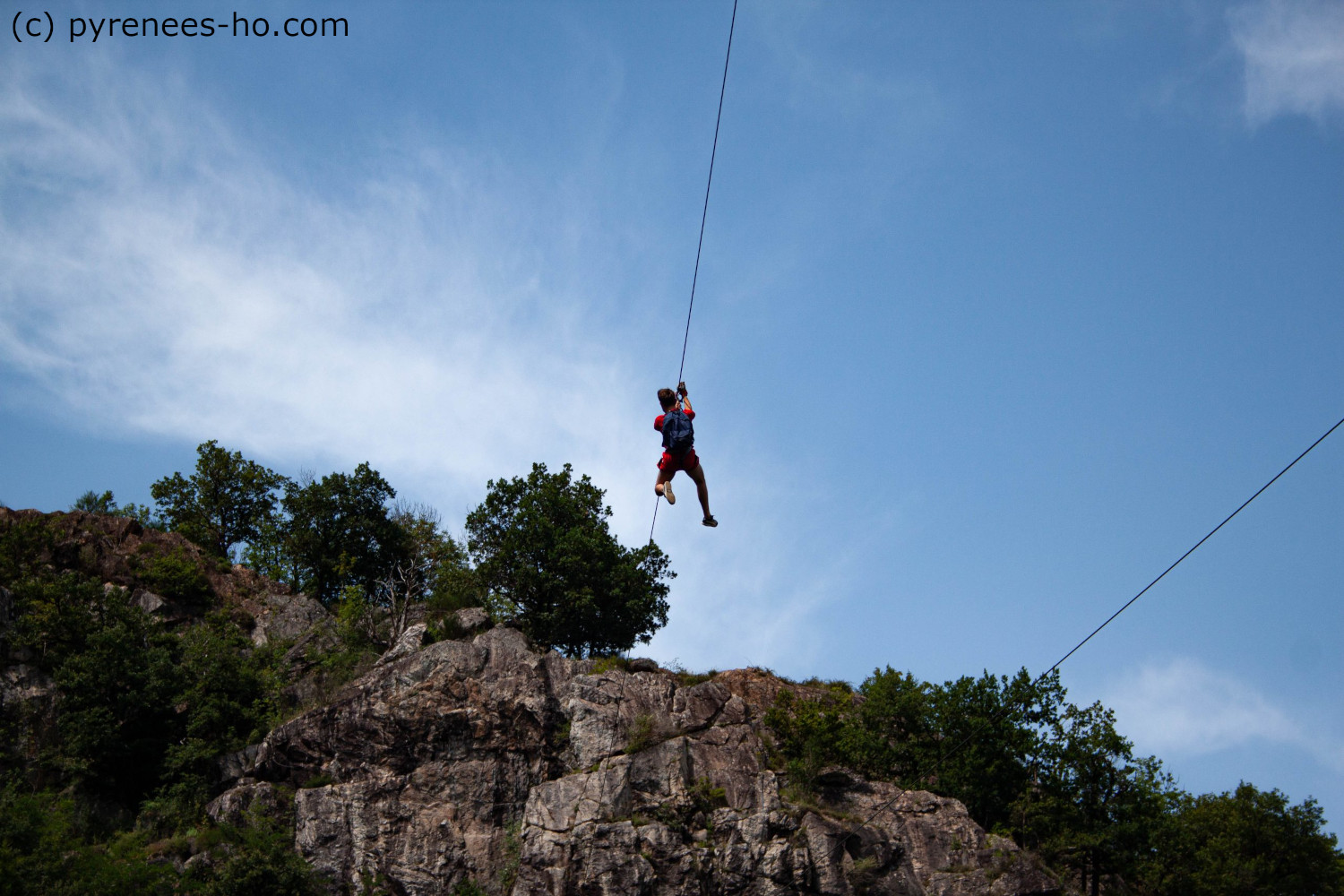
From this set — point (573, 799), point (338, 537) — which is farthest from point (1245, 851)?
point (338, 537)

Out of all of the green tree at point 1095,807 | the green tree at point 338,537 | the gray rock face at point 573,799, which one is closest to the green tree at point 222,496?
the green tree at point 338,537

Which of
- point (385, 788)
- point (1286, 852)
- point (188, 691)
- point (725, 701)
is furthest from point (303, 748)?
point (1286, 852)

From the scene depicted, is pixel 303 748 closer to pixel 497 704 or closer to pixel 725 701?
pixel 497 704

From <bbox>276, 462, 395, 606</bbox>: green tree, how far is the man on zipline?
34.5 m

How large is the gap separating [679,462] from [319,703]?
22401mm

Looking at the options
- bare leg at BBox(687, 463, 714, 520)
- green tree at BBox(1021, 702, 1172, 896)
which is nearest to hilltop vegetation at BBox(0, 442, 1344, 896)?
green tree at BBox(1021, 702, 1172, 896)

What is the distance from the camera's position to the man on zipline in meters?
20.7

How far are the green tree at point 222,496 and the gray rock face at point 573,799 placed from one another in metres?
23.4

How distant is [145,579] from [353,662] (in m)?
11.5

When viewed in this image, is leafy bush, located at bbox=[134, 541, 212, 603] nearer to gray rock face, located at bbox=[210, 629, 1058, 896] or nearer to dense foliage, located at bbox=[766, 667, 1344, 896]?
gray rock face, located at bbox=[210, 629, 1058, 896]

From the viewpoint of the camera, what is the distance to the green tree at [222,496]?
5644 cm

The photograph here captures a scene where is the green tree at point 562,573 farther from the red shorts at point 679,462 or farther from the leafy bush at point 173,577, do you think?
the red shorts at point 679,462

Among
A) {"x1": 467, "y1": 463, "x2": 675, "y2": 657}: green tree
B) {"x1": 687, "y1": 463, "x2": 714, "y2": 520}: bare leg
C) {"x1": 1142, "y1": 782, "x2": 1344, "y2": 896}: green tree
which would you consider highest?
{"x1": 467, "y1": 463, "x2": 675, "y2": 657}: green tree

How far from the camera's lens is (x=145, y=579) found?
45156mm
